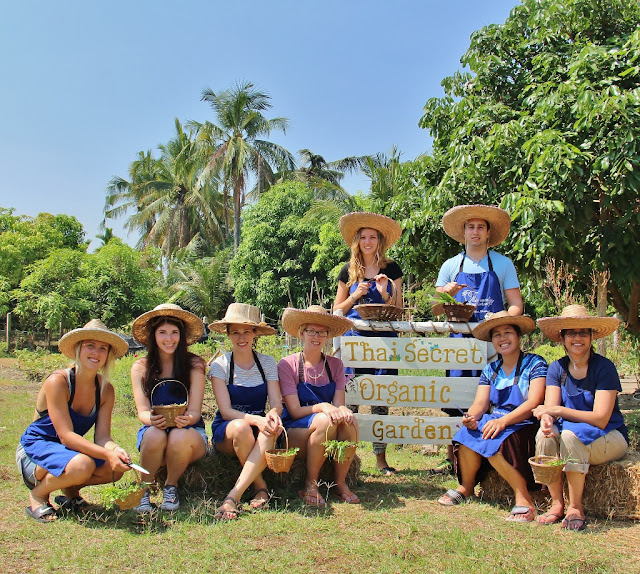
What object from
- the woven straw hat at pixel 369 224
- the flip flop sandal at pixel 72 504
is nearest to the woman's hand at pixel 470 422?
the woven straw hat at pixel 369 224

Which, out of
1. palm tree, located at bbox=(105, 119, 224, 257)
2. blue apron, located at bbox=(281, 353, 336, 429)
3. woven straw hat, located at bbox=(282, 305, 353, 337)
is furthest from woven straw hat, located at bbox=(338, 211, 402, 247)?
palm tree, located at bbox=(105, 119, 224, 257)

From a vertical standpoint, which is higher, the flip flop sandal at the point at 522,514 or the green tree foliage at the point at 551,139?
the green tree foliage at the point at 551,139

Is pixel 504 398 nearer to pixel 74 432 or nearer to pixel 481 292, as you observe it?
pixel 481 292

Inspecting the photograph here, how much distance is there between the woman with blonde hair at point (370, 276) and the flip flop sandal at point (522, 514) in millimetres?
1329

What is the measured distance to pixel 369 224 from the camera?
524cm

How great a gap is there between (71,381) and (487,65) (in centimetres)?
590

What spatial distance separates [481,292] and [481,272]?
0.54 feet

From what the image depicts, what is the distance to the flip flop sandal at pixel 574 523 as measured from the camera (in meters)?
3.76

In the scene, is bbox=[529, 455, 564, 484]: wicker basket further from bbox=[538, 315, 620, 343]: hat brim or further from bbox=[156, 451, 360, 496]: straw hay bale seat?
bbox=[156, 451, 360, 496]: straw hay bale seat

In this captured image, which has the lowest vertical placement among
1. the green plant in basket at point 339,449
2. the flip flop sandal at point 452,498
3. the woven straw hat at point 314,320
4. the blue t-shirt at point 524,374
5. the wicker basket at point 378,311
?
the flip flop sandal at point 452,498

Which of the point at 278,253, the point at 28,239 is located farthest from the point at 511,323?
the point at 28,239

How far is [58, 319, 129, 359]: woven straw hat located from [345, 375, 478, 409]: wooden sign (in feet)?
6.42

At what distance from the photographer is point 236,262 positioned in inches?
952

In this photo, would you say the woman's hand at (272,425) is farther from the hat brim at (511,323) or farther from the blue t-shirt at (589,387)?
the blue t-shirt at (589,387)
